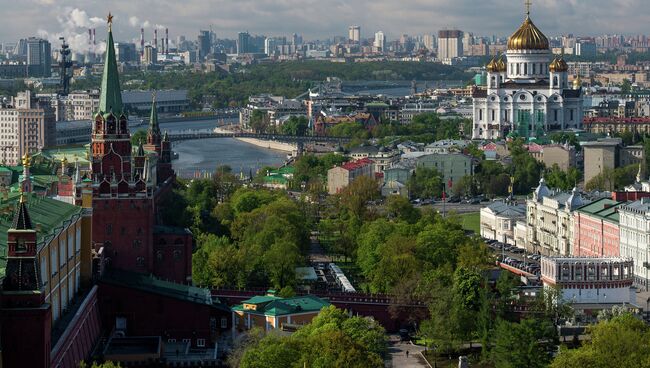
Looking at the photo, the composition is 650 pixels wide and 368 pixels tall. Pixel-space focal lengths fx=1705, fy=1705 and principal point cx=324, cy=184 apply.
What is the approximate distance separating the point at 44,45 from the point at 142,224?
15758cm

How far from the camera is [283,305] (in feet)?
120

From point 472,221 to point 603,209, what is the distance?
12.7 meters

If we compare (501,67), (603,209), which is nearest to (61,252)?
(603,209)

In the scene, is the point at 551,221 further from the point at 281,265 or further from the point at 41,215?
the point at 41,215

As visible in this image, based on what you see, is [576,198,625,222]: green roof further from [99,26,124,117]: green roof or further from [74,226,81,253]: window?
[74,226,81,253]: window

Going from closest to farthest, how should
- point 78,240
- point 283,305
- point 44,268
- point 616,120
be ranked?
point 44,268
point 78,240
point 283,305
point 616,120

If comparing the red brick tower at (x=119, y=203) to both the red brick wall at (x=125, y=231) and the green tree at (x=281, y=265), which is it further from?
the green tree at (x=281, y=265)

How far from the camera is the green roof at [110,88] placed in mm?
39844

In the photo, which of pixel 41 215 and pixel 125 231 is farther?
pixel 125 231

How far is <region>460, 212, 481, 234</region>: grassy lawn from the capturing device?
59.2 m

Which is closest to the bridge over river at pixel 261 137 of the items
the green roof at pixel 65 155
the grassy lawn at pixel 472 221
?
the green roof at pixel 65 155

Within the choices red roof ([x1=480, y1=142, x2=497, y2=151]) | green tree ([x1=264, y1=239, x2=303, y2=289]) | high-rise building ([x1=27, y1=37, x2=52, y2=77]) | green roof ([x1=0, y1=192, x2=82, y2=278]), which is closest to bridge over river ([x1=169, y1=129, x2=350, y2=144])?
red roof ([x1=480, y1=142, x2=497, y2=151])

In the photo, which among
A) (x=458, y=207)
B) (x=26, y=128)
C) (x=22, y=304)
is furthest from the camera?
(x=26, y=128)

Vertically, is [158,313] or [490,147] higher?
[490,147]
